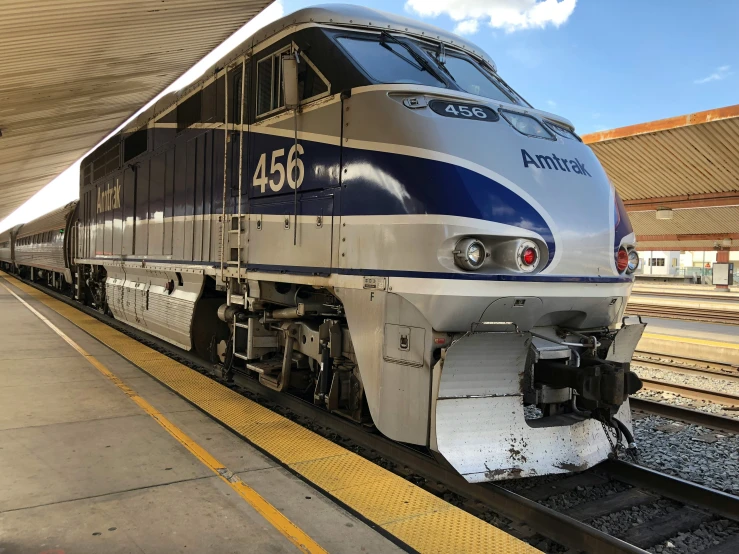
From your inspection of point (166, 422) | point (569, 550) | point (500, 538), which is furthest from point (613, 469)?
point (166, 422)

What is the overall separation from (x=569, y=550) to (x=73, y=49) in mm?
11631

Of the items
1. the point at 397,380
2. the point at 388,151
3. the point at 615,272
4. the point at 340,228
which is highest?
the point at 388,151

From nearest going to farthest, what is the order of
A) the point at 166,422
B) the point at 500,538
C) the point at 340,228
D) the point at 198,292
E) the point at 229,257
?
the point at 500,538 → the point at 340,228 → the point at 166,422 → the point at 229,257 → the point at 198,292

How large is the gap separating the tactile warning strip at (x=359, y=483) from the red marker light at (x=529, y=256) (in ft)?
5.70

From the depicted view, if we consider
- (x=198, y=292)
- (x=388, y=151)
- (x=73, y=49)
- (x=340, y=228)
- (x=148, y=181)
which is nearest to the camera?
(x=388, y=151)

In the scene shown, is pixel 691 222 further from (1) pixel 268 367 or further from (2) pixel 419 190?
(2) pixel 419 190

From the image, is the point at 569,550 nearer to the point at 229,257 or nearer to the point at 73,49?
the point at 229,257

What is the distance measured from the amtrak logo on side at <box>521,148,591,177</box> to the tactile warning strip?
8.20 feet

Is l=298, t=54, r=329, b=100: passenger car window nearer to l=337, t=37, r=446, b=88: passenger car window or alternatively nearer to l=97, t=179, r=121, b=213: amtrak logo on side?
l=337, t=37, r=446, b=88: passenger car window

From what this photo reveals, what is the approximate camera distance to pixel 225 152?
6500mm

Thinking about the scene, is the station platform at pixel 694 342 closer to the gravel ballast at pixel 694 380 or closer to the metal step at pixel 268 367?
the gravel ballast at pixel 694 380

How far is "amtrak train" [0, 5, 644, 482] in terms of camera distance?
155 inches

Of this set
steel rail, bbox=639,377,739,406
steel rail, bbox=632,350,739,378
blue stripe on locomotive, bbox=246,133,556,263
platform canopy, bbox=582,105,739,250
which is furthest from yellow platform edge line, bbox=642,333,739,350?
blue stripe on locomotive, bbox=246,133,556,263

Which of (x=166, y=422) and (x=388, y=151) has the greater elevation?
(x=388, y=151)
